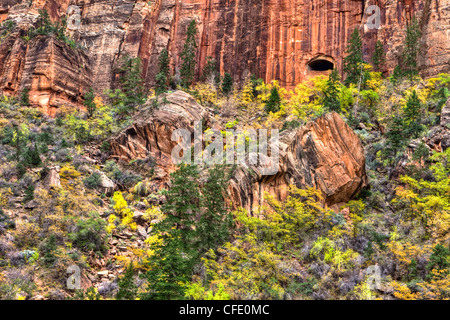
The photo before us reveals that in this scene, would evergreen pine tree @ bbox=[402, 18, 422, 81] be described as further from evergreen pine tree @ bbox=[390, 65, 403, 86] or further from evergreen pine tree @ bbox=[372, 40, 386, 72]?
evergreen pine tree @ bbox=[372, 40, 386, 72]

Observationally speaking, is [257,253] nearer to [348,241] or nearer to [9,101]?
[348,241]

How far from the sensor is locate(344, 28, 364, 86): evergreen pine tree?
4975 cm

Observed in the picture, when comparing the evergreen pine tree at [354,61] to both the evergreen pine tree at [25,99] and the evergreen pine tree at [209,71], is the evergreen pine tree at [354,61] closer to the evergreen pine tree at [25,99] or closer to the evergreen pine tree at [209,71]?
the evergreen pine tree at [209,71]

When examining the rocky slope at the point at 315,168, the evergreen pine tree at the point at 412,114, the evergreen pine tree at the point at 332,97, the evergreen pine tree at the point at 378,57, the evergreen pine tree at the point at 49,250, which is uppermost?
the evergreen pine tree at the point at 378,57

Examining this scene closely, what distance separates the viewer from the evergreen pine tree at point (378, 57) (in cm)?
5156

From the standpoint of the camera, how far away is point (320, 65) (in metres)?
58.9

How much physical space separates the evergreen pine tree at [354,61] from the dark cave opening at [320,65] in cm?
538

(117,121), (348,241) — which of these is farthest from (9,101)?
(348,241)

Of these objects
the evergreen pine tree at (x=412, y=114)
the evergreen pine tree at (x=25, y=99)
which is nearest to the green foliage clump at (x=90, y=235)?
the evergreen pine tree at (x=25, y=99)

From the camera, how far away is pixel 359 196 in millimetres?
36250

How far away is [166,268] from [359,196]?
18.3m

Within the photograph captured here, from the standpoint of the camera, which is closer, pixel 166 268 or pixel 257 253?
pixel 166 268
